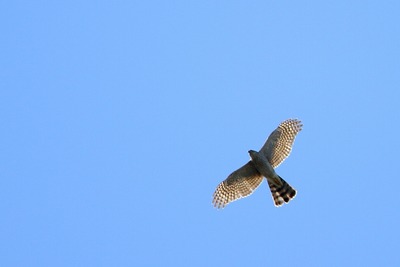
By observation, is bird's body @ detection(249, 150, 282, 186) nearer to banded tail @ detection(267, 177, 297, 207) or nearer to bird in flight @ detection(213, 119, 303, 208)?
bird in flight @ detection(213, 119, 303, 208)

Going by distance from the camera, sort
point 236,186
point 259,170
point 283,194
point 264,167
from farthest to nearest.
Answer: point 236,186 < point 259,170 < point 283,194 < point 264,167

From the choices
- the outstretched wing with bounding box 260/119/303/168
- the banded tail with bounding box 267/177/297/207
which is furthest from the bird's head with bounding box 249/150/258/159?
the banded tail with bounding box 267/177/297/207

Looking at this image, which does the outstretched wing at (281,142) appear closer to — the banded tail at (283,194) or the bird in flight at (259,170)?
the bird in flight at (259,170)

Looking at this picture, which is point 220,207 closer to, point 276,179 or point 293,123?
point 276,179

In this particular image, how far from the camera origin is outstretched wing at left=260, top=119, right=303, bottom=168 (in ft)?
88.6

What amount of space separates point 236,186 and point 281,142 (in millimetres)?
2150

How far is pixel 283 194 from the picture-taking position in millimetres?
26438

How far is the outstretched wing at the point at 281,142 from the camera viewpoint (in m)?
27.0

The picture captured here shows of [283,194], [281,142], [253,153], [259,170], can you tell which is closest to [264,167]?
[259,170]

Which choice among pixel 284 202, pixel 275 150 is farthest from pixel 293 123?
pixel 284 202

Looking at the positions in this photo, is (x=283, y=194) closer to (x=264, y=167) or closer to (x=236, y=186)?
(x=264, y=167)

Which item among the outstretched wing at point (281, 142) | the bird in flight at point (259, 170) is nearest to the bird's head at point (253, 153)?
the bird in flight at point (259, 170)

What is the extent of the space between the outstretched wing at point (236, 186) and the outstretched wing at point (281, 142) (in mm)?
759

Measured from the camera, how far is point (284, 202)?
2634 centimetres
